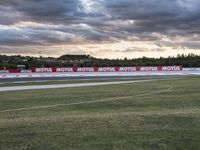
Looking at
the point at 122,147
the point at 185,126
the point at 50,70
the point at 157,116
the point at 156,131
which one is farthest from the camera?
the point at 50,70

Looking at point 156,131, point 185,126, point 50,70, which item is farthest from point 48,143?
point 50,70

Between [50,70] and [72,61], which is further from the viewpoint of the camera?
[72,61]

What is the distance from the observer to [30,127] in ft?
30.7

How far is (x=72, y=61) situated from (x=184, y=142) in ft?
320

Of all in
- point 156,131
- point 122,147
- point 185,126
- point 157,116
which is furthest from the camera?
point 157,116

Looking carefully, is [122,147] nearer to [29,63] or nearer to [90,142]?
[90,142]

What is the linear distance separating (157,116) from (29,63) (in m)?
95.6

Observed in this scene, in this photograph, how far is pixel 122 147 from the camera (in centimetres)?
732

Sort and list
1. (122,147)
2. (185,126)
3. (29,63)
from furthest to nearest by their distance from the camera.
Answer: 1. (29,63)
2. (185,126)
3. (122,147)

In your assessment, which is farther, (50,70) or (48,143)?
(50,70)

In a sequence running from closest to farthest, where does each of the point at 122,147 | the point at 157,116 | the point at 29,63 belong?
1. the point at 122,147
2. the point at 157,116
3. the point at 29,63

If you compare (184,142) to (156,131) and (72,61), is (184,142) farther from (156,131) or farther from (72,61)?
→ (72,61)

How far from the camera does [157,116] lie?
11.0 metres

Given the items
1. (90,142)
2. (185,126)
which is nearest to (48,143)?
(90,142)
